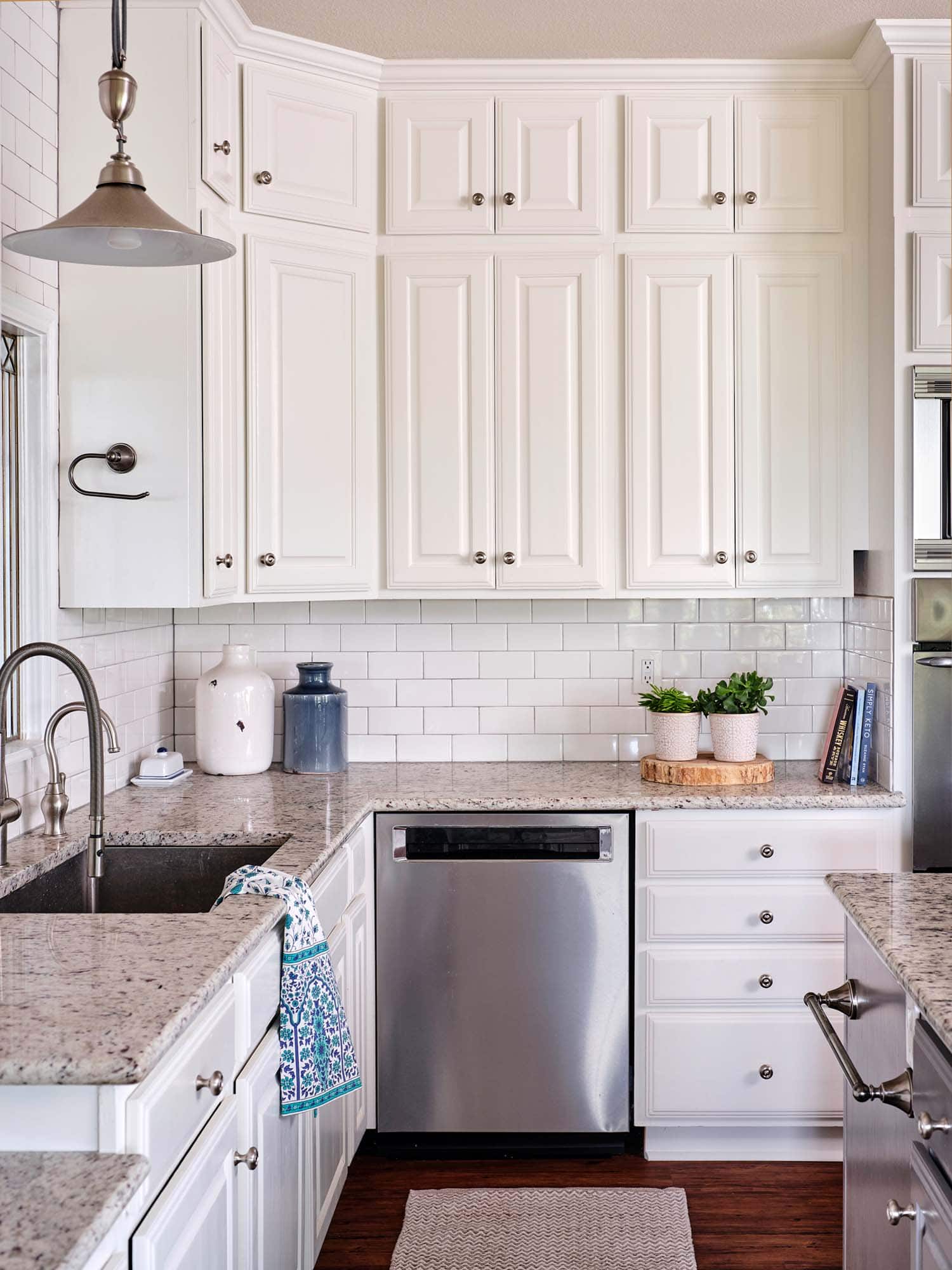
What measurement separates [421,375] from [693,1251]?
2.22 m

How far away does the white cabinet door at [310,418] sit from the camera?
3.01 meters

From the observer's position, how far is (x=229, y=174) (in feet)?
9.55

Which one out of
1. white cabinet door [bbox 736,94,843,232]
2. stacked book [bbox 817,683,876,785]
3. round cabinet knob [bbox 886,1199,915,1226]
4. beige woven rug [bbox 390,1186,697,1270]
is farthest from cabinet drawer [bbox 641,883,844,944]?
white cabinet door [bbox 736,94,843,232]

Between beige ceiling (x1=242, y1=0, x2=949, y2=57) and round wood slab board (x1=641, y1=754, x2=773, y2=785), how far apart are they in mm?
1871

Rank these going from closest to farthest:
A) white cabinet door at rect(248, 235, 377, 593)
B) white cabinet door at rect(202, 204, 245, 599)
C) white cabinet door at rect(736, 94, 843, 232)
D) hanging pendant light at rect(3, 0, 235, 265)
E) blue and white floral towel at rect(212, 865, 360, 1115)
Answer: hanging pendant light at rect(3, 0, 235, 265) → blue and white floral towel at rect(212, 865, 360, 1115) → white cabinet door at rect(202, 204, 245, 599) → white cabinet door at rect(248, 235, 377, 593) → white cabinet door at rect(736, 94, 843, 232)

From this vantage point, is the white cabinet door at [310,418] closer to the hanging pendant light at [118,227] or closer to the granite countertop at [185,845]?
the granite countertop at [185,845]

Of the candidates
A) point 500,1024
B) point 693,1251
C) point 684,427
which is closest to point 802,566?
point 684,427

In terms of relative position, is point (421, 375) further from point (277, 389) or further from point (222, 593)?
point (222, 593)

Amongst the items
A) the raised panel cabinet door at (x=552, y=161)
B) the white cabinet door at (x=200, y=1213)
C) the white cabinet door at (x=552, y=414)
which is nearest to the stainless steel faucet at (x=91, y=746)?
the white cabinet door at (x=200, y=1213)

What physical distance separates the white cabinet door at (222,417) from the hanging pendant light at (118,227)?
85 cm

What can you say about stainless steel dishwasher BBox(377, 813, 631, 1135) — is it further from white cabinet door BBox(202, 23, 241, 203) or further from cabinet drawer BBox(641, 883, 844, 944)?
white cabinet door BBox(202, 23, 241, 203)

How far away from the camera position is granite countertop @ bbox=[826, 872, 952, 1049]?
1375 mm

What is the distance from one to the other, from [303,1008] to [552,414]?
175 cm

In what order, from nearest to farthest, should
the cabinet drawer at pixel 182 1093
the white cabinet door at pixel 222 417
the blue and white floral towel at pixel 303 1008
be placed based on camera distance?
the cabinet drawer at pixel 182 1093 < the blue and white floral towel at pixel 303 1008 < the white cabinet door at pixel 222 417
